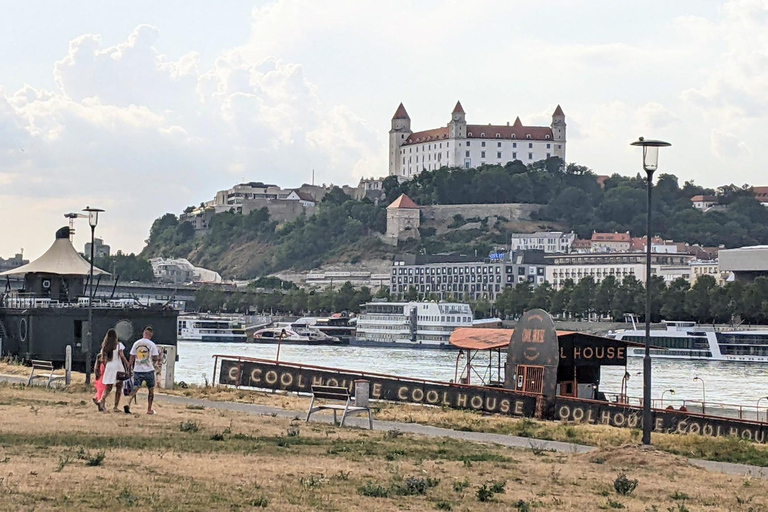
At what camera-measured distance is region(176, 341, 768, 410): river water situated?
58.0 meters

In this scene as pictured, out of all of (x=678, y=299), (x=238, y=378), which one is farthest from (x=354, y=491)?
(x=678, y=299)

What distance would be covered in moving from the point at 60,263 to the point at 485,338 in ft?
75.0

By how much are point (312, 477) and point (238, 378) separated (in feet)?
54.8

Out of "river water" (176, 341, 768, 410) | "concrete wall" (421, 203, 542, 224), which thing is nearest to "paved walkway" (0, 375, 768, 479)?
"river water" (176, 341, 768, 410)

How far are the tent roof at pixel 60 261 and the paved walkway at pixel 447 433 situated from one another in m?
25.6

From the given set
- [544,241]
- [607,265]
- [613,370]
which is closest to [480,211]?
[544,241]

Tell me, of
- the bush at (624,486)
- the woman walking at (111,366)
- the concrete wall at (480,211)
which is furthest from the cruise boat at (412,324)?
the bush at (624,486)

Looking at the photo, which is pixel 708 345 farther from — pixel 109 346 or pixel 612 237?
pixel 612 237

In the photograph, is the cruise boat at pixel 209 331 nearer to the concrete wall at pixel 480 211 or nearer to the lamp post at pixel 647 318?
the concrete wall at pixel 480 211

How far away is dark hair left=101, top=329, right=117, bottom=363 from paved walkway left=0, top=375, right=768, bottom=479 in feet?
9.31

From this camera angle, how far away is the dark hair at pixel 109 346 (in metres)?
18.8

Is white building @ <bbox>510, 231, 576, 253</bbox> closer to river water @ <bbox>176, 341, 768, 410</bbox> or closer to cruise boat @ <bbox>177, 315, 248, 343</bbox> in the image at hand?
cruise boat @ <bbox>177, 315, 248, 343</bbox>

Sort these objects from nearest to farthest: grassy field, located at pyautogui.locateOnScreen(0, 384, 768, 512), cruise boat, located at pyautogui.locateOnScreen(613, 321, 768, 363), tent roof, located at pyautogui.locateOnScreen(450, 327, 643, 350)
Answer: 1. grassy field, located at pyautogui.locateOnScreen(0, 384, 768, 512)
2. tent roof, located at pyautogui.locateOnScreen(450, 327, 643, 350)
3. cruise boat, located at pyautogui.locateOnScreen(613, 321, 768, 363)

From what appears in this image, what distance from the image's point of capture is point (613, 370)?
3174 inches
